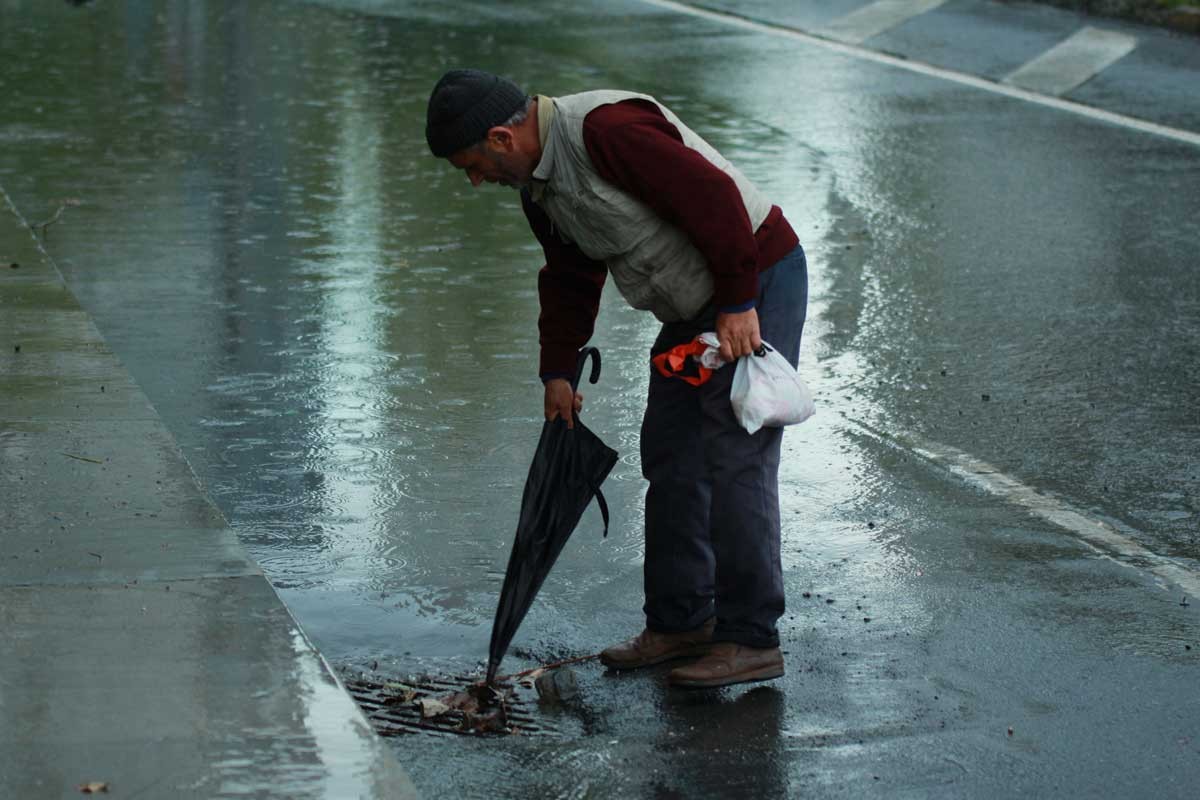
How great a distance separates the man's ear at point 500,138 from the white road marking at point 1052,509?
86.9 inches

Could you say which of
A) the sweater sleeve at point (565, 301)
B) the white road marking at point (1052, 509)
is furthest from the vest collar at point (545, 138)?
the white road marking at point (1052, 509)

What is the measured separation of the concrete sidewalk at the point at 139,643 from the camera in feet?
12.8

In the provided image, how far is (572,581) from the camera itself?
5.36 metres

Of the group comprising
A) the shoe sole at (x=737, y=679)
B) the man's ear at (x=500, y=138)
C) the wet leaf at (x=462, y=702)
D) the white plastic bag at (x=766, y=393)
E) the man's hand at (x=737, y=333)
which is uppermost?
the man's ear at (x=500, y=138)

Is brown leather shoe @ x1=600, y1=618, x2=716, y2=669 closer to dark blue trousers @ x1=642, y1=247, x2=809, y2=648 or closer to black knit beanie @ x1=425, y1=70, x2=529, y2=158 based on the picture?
dark blue trousers @ x1=642, y1=247, x2=809, y2=648

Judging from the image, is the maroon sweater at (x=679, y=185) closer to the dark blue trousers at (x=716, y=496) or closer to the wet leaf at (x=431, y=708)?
the dark blue trousers at (x=716, y=496)

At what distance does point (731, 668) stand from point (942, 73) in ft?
34.7

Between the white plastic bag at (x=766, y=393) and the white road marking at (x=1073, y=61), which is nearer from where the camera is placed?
the white plastic bag at (x=766, y=393)

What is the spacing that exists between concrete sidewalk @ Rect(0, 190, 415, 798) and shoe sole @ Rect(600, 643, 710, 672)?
2.48ft

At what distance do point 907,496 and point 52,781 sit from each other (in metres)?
3.01

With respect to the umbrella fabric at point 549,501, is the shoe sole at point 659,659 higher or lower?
lower

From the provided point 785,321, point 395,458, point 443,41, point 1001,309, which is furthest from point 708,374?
point 443,41

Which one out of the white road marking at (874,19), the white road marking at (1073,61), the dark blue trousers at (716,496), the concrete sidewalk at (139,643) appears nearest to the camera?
the concrete sidewalk at (139,643)

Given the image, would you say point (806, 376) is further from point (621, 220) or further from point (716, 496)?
point (621, 220)
